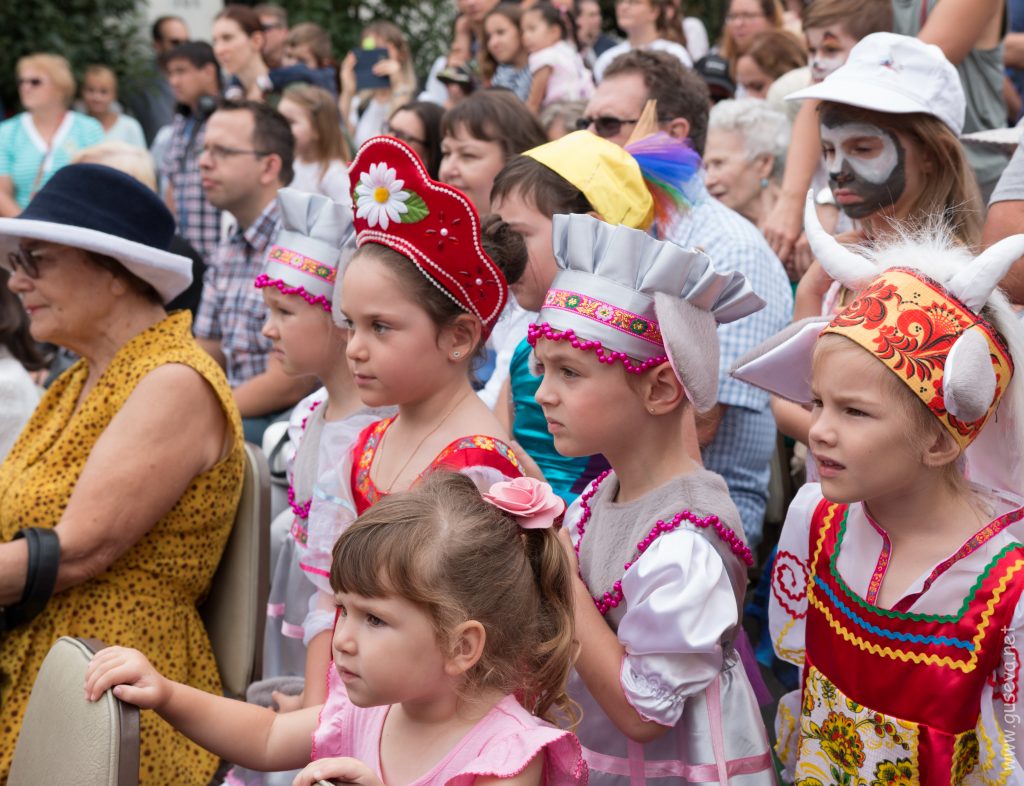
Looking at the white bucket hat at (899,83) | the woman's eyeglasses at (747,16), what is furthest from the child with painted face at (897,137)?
the woman's eyeglasses at (747,16)

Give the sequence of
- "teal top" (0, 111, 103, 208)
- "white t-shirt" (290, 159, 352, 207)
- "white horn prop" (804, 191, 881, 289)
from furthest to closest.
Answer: "teal top" (0, 111, 103, 208) → "white t-shirt" (290, 159, 352, 207) → "white horn prop" (804, 191, 881, 289)

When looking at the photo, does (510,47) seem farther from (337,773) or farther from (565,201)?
(337,773)

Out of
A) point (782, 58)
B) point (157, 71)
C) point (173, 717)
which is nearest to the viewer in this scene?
point (173, 717)

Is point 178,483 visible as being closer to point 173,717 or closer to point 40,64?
point 173,717

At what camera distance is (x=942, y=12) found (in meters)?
3.74

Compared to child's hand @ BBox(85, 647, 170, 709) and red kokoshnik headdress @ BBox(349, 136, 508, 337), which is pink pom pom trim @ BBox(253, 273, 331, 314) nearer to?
red kokoshnik headdress @ BBox(349, 136, 508, 337)

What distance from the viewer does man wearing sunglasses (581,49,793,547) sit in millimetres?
3547

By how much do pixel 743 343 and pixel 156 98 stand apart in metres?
9.70

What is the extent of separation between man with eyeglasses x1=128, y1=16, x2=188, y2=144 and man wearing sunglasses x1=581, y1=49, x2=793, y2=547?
8464 millimetres

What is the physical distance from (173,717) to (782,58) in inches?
207

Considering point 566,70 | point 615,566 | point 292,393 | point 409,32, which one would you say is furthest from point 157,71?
point 615,566

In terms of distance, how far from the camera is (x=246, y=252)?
527cm

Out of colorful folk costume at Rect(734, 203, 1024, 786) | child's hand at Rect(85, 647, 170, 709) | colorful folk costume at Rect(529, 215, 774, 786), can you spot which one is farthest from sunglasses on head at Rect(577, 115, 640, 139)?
child's hand at Rect(85, 647, 170, 709)

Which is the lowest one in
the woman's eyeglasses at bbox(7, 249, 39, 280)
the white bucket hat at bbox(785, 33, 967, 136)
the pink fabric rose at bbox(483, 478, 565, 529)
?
the woman's eyeglasses at bbox(7, 249, 39, 280)
